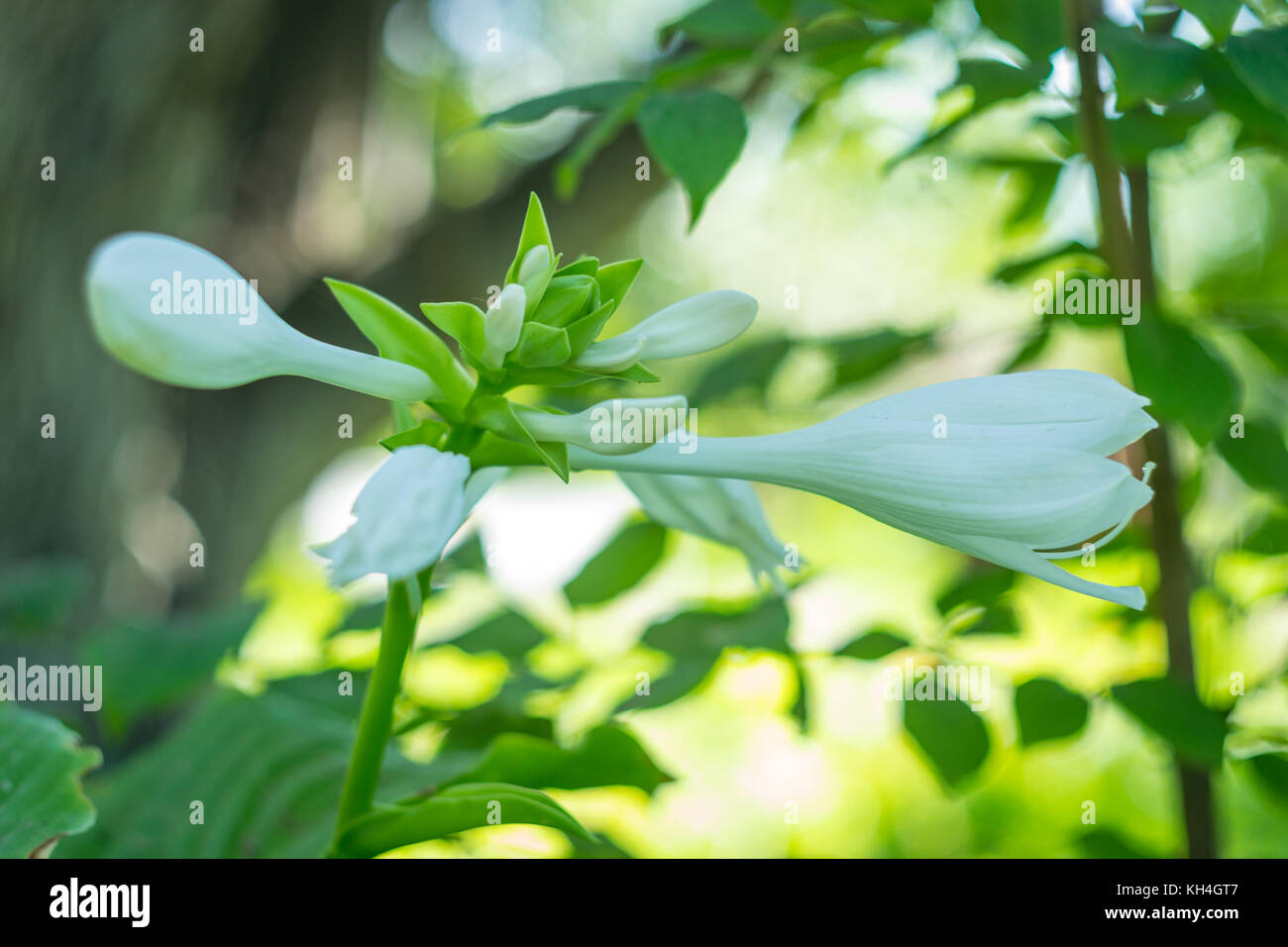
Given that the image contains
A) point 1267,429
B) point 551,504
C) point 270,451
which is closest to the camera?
point 1267,429

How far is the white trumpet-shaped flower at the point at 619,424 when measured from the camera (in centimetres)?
24

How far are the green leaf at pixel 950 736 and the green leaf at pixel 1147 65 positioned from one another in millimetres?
271

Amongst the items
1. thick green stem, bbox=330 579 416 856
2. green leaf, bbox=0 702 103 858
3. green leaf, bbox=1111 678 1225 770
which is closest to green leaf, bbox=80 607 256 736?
green leaf, bbox=0 702 103 858

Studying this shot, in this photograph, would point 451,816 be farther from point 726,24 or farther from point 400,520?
point 726,24

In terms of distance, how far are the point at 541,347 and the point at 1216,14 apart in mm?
263

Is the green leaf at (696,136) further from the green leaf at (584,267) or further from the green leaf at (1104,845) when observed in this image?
the green leaf at (1104,845)

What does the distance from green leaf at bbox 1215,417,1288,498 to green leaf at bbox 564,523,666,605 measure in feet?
0.89

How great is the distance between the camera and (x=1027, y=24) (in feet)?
1.27

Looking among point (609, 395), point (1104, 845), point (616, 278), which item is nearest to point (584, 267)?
point (616, 278)

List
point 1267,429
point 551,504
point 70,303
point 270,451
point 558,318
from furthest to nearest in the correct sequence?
point 551,504, point 270,451, point 70,303, point 1267,429, point 558,318
